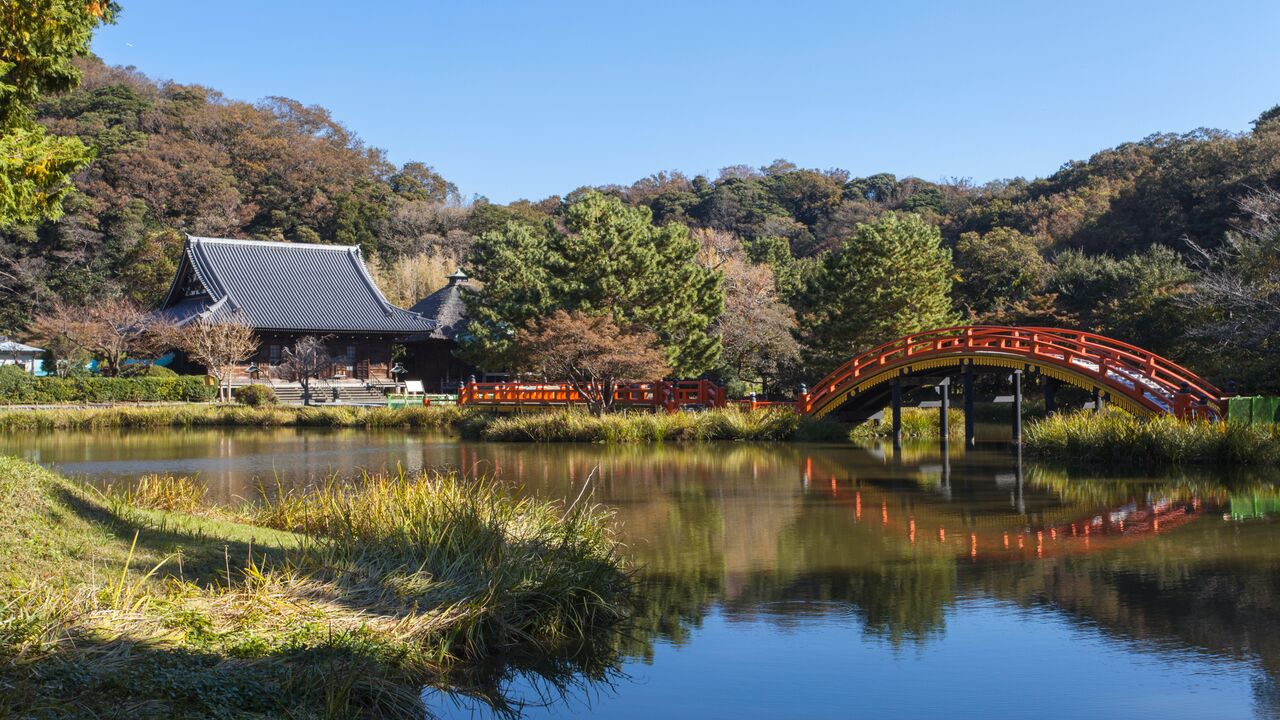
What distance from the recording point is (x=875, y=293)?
29.0 metres

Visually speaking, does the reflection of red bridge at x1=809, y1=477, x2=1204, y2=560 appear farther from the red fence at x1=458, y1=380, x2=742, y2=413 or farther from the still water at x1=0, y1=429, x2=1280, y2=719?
the red fence at x1=458, y1=380, x2=742, y2=413

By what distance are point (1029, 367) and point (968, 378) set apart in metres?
1.89

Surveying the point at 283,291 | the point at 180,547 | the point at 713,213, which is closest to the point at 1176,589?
the point at 180,547

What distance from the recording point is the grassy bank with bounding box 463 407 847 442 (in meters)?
24.5

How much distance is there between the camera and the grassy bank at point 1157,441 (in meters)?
17.0

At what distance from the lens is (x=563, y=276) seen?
29.3 metres

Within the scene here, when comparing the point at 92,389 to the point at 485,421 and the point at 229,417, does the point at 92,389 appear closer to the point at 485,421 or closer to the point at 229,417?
the point at 229,417

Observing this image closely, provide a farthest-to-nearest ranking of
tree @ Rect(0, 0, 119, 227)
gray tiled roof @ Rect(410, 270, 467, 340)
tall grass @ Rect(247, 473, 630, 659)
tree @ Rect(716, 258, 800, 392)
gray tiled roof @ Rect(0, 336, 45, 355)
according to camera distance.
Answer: gray tiled roof @ Rect(410, 270, 467, 340)
gray tiled roof @ Rect(0, 336, 45, 355)
tree @ Rect(716, 258, 800, 392)
tree @ Rect(0, 0, 119, 227)
tall grass @ Rect(247, 473, 630, 659)

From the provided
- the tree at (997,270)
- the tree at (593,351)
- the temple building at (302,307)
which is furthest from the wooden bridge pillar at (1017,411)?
the temple building at (302,307)

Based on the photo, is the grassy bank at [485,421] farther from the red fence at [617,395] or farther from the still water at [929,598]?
the still water at [929,598]

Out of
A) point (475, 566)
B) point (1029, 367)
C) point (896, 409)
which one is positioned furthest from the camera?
point (896, 409)

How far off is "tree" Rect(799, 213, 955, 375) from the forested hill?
57 cm

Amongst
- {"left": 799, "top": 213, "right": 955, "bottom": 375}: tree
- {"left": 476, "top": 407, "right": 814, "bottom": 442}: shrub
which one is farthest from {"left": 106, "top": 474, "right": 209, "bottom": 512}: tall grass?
Answer: {"left": 799, "top": 213, "right": 955, "bottom": 375}: tree

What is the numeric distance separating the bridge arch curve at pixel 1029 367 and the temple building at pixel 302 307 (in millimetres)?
20827
